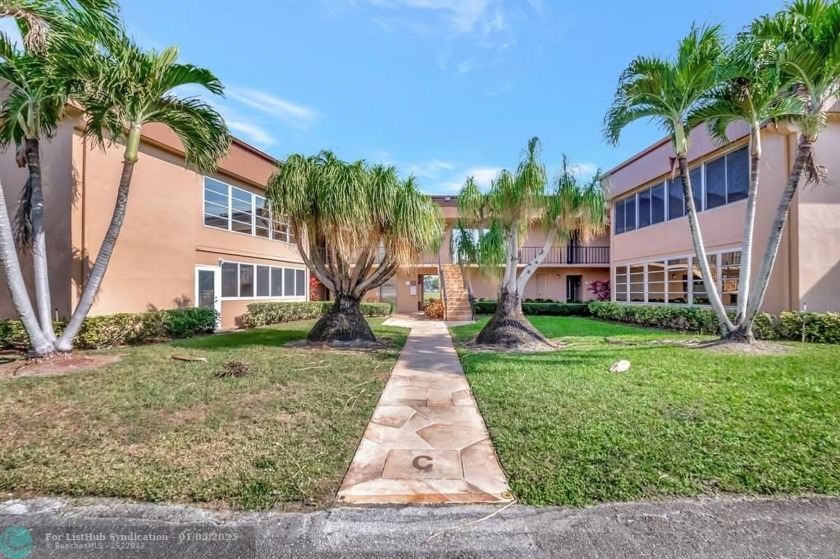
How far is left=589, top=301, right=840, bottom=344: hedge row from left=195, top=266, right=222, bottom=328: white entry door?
14.6 meters

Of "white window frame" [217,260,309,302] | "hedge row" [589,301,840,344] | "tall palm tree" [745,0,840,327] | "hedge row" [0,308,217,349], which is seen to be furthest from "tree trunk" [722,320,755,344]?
"white window frame" [217,260,309,302]

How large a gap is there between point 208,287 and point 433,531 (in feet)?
40.8

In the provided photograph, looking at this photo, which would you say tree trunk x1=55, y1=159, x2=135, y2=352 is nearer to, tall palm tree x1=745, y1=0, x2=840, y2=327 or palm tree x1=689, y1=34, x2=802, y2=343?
palm tree x1=689, y1=34, x2=802, y2=343

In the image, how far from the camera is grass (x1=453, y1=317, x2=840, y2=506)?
2848mm

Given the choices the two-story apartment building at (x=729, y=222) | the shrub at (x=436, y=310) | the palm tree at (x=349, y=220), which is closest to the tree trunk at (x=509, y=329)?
the palm tree at (x=349, y=220)

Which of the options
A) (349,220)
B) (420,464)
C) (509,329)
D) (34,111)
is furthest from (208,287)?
(420,464)

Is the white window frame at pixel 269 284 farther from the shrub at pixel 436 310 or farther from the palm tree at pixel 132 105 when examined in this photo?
the shrub at pixel 436 310

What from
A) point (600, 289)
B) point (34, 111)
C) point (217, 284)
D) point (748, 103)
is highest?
point (748, 103)

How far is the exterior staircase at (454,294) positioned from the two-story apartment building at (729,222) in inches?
276

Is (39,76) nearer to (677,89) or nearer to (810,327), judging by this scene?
(677,89)

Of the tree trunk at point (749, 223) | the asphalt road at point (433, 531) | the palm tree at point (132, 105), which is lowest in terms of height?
the asphalt road at point (433, 531)

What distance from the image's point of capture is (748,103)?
702cm

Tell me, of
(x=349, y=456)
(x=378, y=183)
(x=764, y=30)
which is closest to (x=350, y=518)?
(x=349, y=456)

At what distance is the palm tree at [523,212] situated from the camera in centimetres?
851
